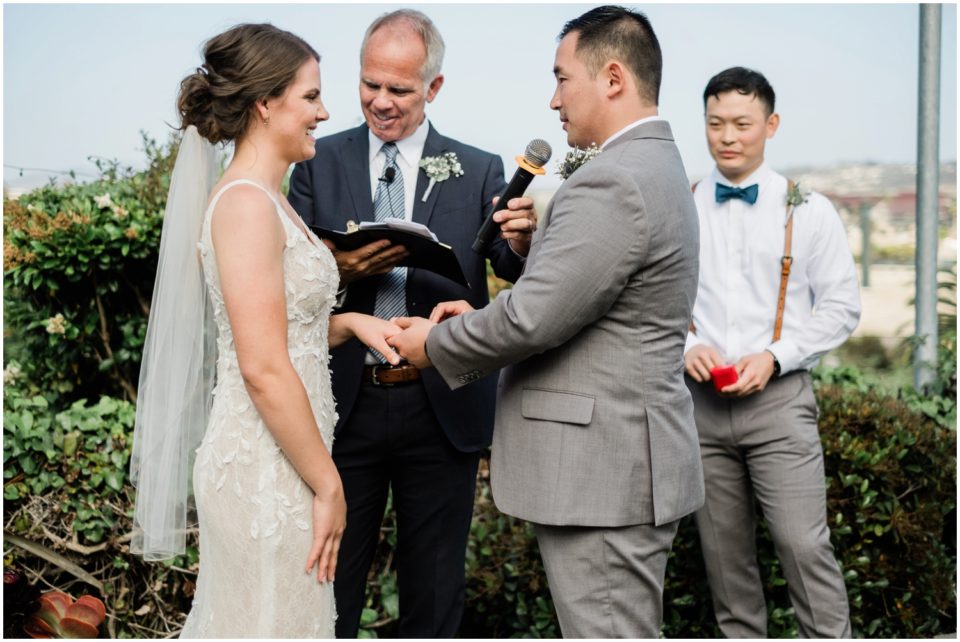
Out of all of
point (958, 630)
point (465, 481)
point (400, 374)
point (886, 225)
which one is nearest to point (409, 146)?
point (400, 374)

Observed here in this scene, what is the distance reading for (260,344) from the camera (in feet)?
8.24

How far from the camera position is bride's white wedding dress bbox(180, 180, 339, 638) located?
264cm

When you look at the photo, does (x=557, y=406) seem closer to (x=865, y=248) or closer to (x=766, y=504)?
(x=766, y=504)

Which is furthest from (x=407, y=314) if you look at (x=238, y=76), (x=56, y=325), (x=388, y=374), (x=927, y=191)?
(x=927, y=191)

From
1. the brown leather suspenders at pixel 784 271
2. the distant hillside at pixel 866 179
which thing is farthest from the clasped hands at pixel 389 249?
the distant hillside at pixel 866 179

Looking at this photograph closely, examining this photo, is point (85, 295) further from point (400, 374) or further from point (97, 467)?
point (400, 374)

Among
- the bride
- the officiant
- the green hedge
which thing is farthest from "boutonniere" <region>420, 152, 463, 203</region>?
the green hedge

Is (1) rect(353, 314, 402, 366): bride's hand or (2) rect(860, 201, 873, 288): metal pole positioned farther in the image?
(2) rect(860, 201, 873, 288): metal pole

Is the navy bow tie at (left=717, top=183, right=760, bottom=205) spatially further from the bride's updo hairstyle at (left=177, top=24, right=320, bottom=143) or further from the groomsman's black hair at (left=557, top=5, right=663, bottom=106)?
the bride's updo hairstyle at (left=177, top=24, right=320, bottom=143)

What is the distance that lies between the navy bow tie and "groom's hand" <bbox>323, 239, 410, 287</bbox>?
1499mm

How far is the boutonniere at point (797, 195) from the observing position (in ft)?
12.5

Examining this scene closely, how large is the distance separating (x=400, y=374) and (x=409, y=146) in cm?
84

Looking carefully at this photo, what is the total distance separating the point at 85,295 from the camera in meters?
4.62

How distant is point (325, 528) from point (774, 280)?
2.09 meters
